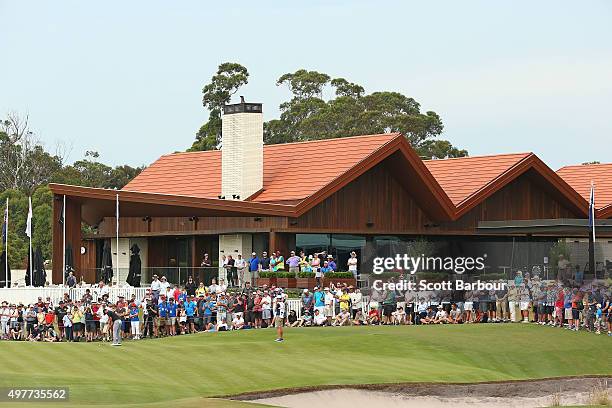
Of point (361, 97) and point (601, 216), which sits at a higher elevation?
point (361, 97)

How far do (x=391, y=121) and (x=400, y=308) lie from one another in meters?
54.4

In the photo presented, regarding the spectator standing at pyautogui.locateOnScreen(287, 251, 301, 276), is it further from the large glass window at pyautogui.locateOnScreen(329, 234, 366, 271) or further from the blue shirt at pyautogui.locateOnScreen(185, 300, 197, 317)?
the blue shirt at pyautogui.locateOnScreen(185, 300, 197, 317)

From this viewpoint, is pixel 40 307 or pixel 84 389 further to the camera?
pixel 40 307

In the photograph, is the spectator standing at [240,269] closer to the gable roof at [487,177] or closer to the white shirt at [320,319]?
the white shirt at [320,319]

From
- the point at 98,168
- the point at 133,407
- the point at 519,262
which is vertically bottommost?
the point at 133,407

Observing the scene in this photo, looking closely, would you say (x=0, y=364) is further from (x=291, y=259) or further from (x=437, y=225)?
(x=437, y=225)

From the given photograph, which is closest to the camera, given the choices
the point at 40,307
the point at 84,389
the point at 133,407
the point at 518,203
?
the point at 133,407

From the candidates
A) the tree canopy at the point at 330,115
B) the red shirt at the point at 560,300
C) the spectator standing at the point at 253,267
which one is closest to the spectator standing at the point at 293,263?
the spectator standing at the point at 253,267

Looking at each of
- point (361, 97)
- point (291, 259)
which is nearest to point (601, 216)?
point (291, 259)

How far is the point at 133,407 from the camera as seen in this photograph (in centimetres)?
2592

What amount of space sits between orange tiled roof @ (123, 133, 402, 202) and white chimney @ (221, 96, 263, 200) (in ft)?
2.47

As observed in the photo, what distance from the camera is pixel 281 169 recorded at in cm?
5606

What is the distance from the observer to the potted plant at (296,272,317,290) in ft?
152

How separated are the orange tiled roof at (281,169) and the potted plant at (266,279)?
16.1 feet
